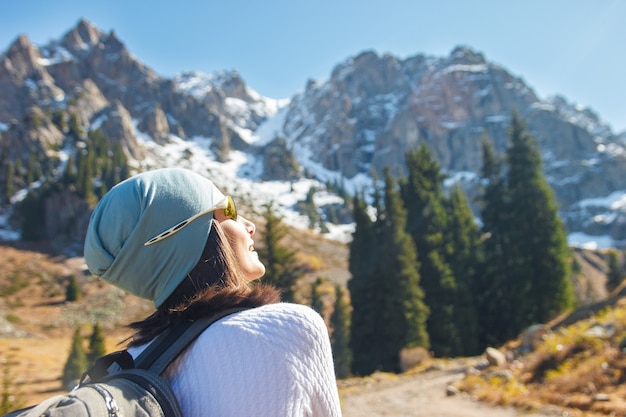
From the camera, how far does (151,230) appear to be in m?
1.21

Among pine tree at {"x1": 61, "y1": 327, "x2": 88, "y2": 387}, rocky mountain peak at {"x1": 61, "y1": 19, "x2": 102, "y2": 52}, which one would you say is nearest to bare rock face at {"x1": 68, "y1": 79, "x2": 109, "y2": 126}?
rocky mountain peak at {"x1": 61, "y1": 19, "x2": 102, "y2": 52}

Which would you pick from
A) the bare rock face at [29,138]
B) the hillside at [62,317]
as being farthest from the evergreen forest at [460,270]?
the bare rock face at [29,138]

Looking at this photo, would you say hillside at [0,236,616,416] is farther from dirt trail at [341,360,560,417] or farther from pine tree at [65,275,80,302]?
pine tree at [65,275,80,302]

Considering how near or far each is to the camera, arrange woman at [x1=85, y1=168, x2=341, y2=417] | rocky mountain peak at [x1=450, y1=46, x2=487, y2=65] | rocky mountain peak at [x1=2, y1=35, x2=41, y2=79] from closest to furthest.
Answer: woman at [x1=85, y1=168, x2=341, y2=417], rocky mountain peak at [x1=2, y1=35, x2=41, y2=79], rocky mountain peak at [x1=450, y1=46, x2=487, y2=65]

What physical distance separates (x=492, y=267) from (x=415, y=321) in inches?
319

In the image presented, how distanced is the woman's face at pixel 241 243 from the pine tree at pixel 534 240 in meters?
25.3

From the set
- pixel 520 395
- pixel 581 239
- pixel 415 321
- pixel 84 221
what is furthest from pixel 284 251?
pixel 581 239

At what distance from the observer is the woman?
98 centimetres

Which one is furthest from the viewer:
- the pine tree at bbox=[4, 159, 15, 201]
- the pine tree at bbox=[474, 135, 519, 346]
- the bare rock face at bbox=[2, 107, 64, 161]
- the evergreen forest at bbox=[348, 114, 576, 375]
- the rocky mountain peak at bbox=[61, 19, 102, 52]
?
the rocky mountain peak at bbox=[61, 19, 102, 52]

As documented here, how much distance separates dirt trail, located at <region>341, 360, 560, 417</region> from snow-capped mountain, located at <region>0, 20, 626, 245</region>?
107287 mm

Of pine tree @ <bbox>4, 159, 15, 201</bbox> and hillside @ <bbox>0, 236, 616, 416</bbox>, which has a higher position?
pine tree @ <bbox>4, 159, 15, 201</bbox>

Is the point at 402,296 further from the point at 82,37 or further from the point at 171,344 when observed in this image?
the point at 82,37

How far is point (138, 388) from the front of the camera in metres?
0.89

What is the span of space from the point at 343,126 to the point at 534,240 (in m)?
159
